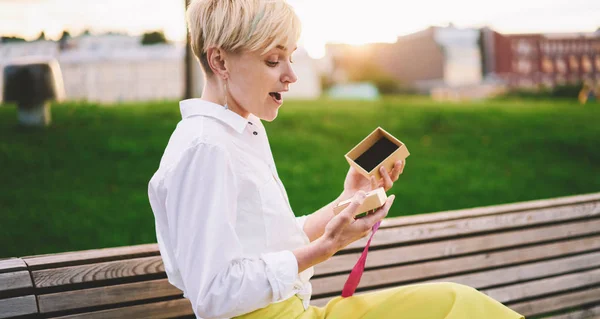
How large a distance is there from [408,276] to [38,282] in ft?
5.56

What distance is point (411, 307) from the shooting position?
6.46ft

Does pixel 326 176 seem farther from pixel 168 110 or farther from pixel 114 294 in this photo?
pixel 114 294

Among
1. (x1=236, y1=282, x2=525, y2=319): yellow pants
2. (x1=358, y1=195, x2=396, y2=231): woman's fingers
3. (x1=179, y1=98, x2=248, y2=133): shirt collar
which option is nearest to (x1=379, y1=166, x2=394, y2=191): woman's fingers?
(x1=358, y1=195, x2=396, y2=231): woman's fingers

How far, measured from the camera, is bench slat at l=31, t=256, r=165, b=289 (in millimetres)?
2232

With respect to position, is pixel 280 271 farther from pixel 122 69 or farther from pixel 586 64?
pixel 586 64

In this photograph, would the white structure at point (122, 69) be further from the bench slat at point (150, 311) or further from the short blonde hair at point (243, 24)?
the short blonde hair at point (243, 24)

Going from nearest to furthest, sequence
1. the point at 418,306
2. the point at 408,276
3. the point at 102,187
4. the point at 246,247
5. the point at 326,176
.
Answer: the point at 246,247, the point at 418,306, the point at 408,276, the point at 102,187, the point at 326,176

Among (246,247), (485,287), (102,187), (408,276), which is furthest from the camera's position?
(102,187)

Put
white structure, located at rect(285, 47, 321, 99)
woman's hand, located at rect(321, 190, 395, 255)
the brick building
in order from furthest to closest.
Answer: the brick building → white structure, located at rect(285, 47, 321, 99) → woman's hand, located at rect(321, 190, 395, 255)

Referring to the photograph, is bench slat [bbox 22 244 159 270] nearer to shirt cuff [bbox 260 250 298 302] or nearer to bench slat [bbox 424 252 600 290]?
shirt cuff [bbox 260 250 298 302]

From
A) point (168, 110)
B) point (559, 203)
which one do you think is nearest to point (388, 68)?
point (168, 110)

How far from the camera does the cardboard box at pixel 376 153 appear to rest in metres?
2.07

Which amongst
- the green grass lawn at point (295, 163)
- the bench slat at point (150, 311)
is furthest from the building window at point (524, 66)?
the bench slat at point (150, 311)

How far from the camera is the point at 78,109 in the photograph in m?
8.02
